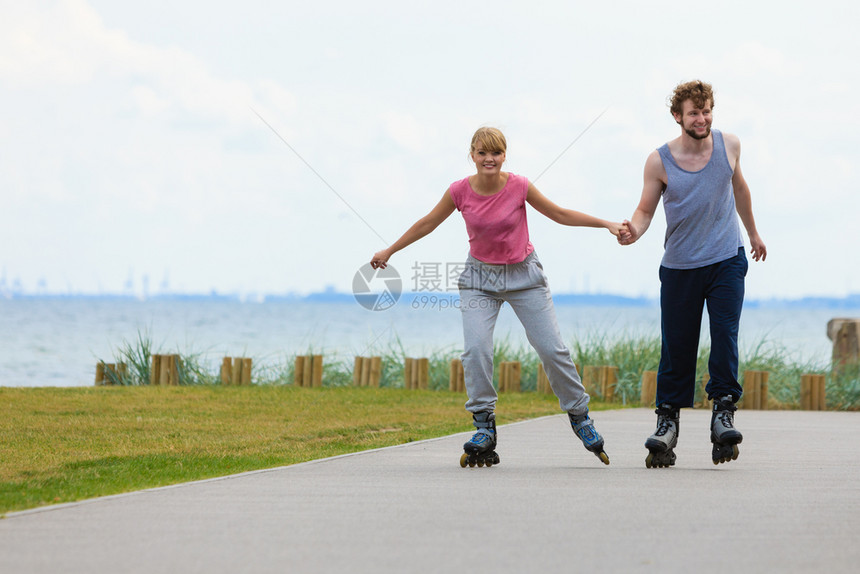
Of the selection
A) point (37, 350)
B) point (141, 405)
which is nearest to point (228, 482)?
point (141, 405)

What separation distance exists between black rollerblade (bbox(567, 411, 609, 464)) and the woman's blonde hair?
59.0 inches

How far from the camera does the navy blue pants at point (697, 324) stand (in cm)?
601

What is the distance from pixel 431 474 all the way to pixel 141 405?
18.6 ft

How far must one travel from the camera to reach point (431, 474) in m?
5.64

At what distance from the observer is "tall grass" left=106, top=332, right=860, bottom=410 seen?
12434 millimetres

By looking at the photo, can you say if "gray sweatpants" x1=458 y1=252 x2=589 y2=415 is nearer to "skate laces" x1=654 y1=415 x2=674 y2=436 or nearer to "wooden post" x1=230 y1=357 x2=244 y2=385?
"skate laces" x1=654 y1=415 x2=674 y2=436

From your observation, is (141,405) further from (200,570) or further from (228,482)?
(200,570)

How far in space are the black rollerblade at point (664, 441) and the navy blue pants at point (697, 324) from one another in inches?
2.6

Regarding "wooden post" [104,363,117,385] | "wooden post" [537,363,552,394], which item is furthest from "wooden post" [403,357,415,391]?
"wooden post" [104,363,117,385]

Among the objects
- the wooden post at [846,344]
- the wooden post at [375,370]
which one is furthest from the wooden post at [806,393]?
the wooden post at [375,370]

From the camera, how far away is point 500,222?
237 inches

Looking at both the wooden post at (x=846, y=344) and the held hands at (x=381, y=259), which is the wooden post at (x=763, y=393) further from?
the held hands at (x=381, y=259)

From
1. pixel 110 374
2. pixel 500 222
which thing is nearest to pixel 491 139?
pixel 500 222

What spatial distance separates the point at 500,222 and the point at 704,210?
1.09 metres
